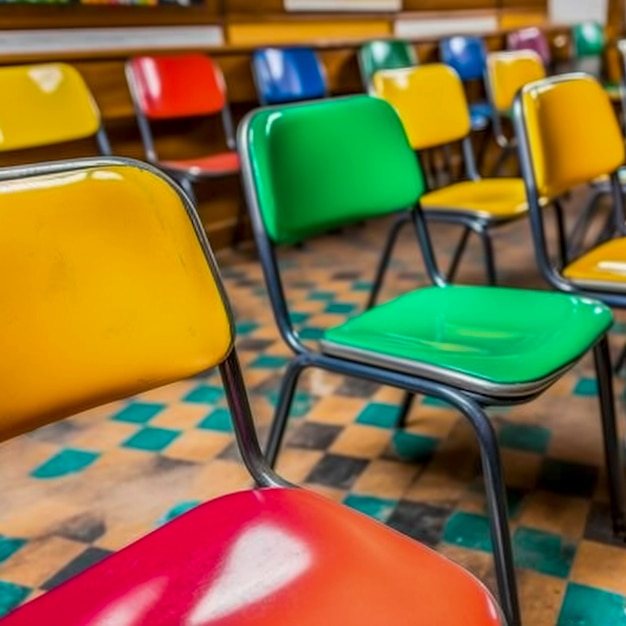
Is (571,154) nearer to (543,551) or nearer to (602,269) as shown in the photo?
(602,269)

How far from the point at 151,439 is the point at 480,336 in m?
0.98

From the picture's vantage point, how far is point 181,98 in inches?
119

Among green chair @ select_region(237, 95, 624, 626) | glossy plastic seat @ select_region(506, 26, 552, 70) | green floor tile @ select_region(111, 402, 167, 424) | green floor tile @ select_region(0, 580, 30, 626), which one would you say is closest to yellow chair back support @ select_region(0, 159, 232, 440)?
green chair @ select_region(237, 95, 624, 626)

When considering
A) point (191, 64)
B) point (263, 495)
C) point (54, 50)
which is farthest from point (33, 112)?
point (263, 495)

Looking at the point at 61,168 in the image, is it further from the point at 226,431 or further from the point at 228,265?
the point at 228,265

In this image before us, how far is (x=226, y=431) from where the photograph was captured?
1.83 m

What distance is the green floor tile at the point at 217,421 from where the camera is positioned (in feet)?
6.06

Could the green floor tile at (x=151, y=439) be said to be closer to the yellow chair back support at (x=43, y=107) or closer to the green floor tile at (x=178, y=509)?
the green floor tile at (x=178, y=509)

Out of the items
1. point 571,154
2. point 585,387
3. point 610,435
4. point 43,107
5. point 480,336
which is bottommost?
point 585,387

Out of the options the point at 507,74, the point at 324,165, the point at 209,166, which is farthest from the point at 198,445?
the point at 507,74

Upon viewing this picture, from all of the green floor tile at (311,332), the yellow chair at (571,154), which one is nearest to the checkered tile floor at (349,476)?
the green floor tile at (311,332)

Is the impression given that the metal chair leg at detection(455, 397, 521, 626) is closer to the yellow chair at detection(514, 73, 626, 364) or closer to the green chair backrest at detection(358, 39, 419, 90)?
the yellow chair at detection(514, 73, 626, 364)

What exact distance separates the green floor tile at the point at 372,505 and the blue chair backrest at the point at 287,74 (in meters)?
2.27

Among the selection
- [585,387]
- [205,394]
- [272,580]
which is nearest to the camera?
[272,580]
